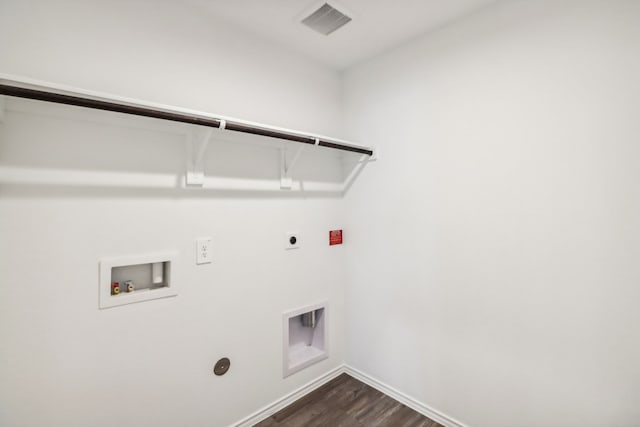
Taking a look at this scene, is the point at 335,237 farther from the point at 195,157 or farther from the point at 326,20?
the point at 326,20

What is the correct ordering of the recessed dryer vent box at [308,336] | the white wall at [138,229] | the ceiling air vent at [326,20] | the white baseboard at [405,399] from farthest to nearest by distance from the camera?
the recessed dryer vent box at [308,336]
the white baseboard at [405,399]
the ceiling air vent at [326,20]
the white wall at [138,229]

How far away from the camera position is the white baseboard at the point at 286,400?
1.73 m

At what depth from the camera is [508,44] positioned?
1499 millimetres

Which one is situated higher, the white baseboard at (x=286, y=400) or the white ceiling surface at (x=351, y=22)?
the white ceiling surface at (x=351, y=22)

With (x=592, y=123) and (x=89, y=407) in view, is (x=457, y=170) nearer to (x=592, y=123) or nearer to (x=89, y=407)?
(x=592, y=123)

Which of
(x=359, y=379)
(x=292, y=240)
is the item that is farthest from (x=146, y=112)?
(x=359, y=379)

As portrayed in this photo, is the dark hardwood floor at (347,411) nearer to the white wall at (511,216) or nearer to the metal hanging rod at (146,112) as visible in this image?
the white wall at (511,216)

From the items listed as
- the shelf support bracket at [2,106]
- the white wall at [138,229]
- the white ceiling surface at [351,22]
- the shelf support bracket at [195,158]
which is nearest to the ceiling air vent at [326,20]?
the white ceiling surface at [351,22]

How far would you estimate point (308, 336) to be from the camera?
225 centimetres

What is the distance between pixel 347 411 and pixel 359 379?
1.18ft

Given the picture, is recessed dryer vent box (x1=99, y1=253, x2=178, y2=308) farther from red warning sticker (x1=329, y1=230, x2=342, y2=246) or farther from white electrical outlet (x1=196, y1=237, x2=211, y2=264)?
red warning sticker (x1=329, y1=230, x2=342, y2=246)

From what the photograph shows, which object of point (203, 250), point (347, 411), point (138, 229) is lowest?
point (347, 411)

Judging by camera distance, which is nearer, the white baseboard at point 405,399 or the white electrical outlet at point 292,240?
the white baseboard at point 405,399

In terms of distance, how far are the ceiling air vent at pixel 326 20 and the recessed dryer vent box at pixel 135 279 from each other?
4.97ft
